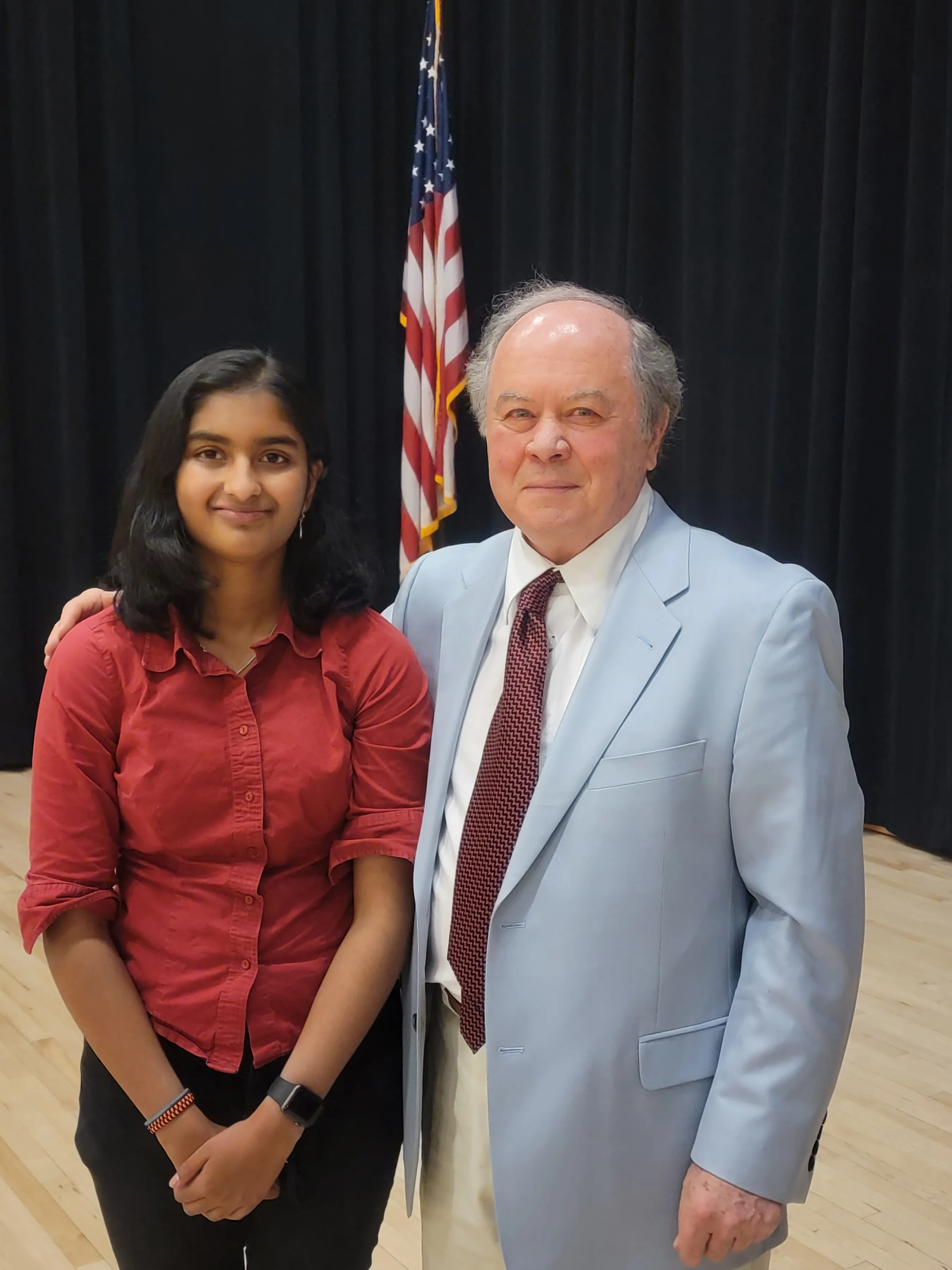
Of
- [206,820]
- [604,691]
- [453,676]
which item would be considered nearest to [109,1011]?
[206,820]

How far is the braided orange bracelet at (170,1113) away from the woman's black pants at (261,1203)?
1.7 inches

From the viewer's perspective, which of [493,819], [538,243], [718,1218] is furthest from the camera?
[538,243]

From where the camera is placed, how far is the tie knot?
1.40m

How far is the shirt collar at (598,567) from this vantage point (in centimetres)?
136

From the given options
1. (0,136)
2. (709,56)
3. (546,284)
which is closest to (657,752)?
(546,284)

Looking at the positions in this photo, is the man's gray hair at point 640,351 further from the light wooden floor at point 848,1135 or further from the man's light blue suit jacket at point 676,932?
the light wooden floor at point 848,1135

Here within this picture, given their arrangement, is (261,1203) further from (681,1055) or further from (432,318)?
(432,318)

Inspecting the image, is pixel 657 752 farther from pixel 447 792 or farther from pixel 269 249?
pixel 269 249

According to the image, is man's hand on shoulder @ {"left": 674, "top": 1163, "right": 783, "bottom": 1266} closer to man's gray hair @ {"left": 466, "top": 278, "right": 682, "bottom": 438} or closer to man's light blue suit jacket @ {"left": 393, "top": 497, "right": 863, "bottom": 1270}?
man's light blue suit jacket @ {"left": 393, "top": 497, "right": 863, "bottom": 1270}

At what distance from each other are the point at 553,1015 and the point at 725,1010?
0.62ft

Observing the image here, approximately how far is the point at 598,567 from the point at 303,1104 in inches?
26.9

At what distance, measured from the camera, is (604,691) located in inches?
50.1

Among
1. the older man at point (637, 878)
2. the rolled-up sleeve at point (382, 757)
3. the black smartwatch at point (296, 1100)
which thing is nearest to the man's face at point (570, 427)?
the older man at point (637, 878)

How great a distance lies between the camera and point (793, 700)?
47.2 inches
